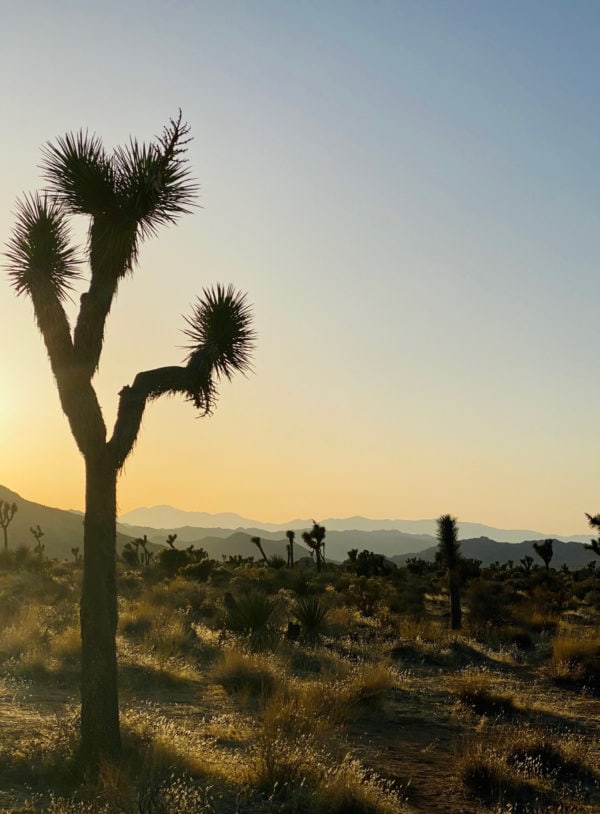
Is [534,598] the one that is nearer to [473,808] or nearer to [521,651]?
[521,651]

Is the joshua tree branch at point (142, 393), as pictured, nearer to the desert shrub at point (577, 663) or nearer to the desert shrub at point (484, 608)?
the desert shrub at point (577, 663)

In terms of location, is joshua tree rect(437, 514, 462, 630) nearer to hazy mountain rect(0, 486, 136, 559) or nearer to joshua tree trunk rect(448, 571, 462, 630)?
joshua tree trunk rect(448, 571, 462, 630)

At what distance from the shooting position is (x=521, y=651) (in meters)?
18.0

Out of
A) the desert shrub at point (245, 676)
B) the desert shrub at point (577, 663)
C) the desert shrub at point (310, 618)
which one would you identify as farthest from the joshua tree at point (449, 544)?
the desert shrub at point (245, 676)

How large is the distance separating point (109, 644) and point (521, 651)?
12774 millimetres

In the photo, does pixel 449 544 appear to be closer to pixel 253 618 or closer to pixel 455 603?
pixel 455 603

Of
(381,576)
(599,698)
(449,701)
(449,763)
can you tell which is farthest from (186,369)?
(381,576)

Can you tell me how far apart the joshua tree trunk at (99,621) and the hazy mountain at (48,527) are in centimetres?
12813

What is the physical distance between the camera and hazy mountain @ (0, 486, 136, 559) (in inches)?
5384

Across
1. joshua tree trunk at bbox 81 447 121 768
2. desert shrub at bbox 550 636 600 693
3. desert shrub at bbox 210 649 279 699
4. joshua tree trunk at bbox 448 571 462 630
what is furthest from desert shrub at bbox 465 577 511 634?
joshua tree trunk at bbox 81 447 121 768

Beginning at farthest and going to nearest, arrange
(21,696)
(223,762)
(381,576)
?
(381,576), (21,696), (223,762)

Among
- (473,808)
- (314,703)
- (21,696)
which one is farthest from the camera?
(21,696)

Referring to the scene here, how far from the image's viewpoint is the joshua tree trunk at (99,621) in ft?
26.0

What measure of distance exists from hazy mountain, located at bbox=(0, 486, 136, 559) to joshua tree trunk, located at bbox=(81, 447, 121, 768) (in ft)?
420
